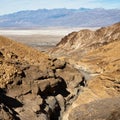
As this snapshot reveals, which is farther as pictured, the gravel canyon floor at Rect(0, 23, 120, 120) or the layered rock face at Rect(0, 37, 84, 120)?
the gravel canyon floor at Rect(0, 23, 120, 120)

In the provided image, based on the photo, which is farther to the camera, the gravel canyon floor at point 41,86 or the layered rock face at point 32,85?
the gravel canyon floor at point 41,86

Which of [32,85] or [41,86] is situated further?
[41,86]

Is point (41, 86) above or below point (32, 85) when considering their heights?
below

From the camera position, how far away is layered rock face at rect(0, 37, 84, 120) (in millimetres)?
15632

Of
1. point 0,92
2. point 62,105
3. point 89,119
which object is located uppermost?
point 89,119

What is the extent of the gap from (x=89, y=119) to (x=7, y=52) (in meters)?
10.8

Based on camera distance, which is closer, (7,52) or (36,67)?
(36,67)

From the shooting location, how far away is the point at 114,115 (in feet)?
29.1

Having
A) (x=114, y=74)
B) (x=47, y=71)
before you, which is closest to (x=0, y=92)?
(x=47, y=71)

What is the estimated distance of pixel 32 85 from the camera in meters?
17.0

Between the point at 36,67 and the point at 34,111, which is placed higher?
the point at 36,67

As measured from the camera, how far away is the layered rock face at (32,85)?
1563 cm

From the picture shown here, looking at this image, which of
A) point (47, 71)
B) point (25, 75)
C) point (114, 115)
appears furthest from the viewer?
point (47, 71)

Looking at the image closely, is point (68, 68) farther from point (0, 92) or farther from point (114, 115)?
point (114, 115)
